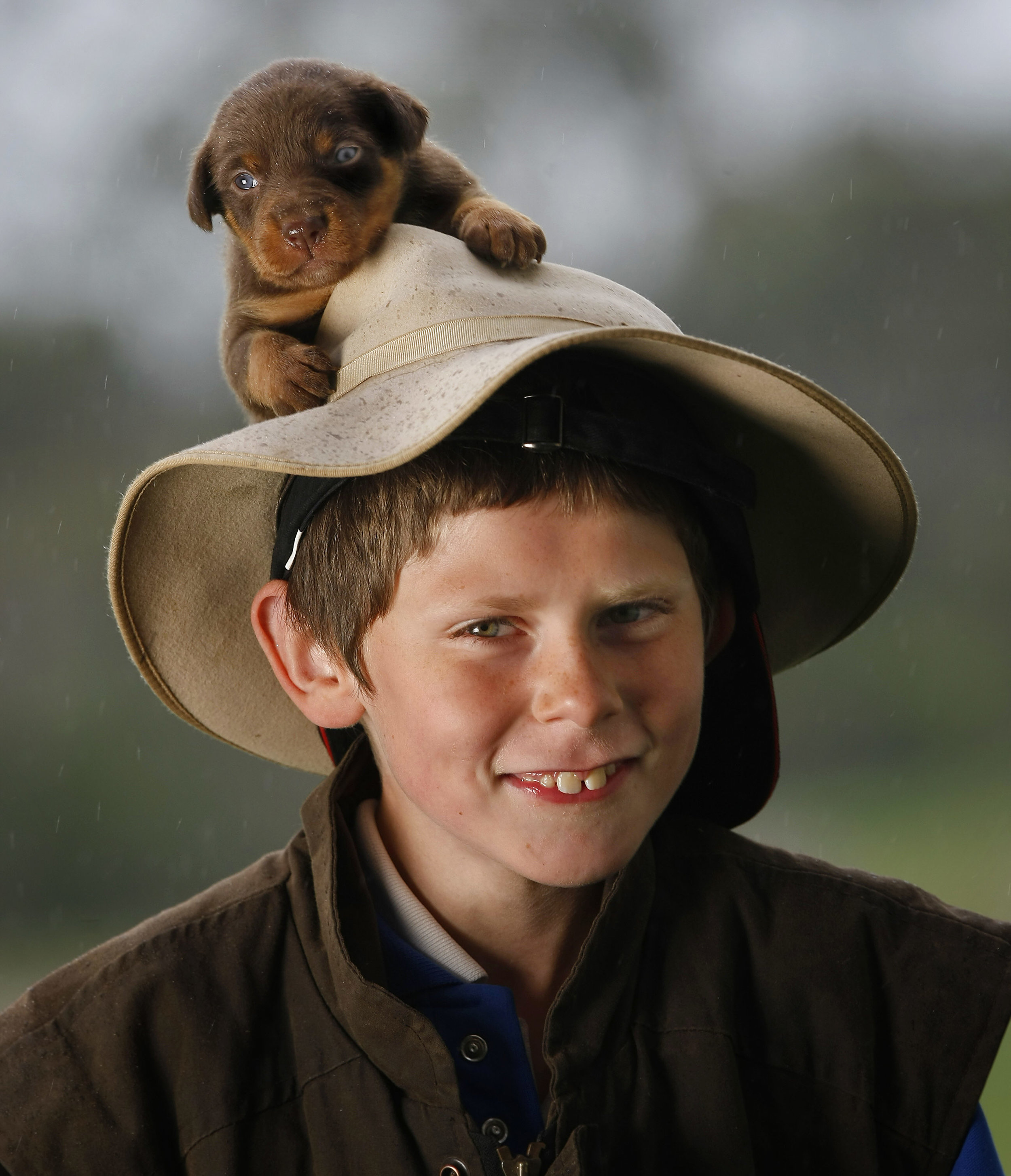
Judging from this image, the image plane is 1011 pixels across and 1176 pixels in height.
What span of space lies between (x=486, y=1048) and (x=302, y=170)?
2.47 feet

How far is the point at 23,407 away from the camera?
2756mm

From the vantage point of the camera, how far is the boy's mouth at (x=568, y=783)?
0.98 m

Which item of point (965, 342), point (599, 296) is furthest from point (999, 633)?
point (599, 296)

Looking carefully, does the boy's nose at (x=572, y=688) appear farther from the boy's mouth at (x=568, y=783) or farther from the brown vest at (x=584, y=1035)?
the brown vest at (x=584, y=1035)

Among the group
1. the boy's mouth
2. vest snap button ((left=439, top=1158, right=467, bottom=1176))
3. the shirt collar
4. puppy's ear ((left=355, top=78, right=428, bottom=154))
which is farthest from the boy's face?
puppy's ear ((left=355, top=78, right=428, bottom=154))

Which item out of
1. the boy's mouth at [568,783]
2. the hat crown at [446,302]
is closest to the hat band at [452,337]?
the hat crown at [446,302]

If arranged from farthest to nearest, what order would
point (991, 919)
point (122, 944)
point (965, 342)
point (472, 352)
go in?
point (965, 342), point (991, 919), point (122, 944), point (472, 352)

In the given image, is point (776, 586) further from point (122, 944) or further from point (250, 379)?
point (122, 944)

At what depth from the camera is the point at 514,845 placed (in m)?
1.00

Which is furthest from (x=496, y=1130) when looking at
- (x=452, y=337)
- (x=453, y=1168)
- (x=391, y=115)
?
(x=391, y=115)

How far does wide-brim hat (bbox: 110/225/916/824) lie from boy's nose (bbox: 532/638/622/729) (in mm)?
193

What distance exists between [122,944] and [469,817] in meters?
0.34

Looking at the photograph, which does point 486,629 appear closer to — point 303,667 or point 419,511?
→ point 419,511

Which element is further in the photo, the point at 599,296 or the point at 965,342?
the point at 965,342
